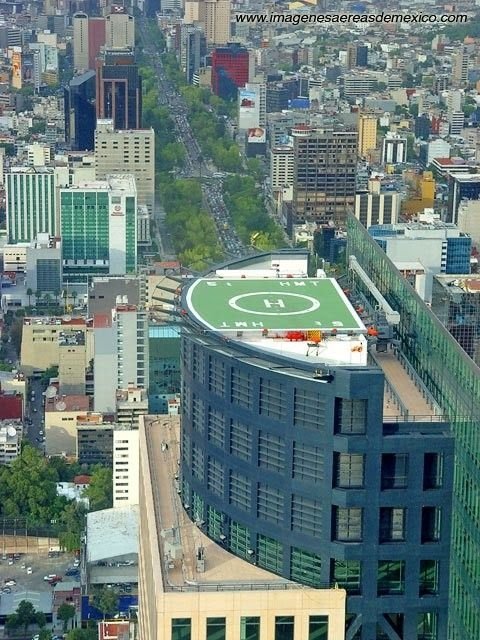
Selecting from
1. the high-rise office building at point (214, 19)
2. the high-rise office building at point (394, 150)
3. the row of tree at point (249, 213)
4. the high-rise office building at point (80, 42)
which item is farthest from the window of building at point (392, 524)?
the high-rise office building at point (80, 42)

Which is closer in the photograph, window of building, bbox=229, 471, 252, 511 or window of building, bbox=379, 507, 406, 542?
window of building, bbox=379, 507, 406, 542

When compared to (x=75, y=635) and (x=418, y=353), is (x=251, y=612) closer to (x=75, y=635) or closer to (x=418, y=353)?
(x=418, y=353)

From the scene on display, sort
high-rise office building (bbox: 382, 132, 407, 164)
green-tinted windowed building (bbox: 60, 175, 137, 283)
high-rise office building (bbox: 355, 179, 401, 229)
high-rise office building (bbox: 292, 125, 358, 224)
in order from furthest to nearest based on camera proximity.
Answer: high-rise office building (bbox: 382, 132, 407, 164)
high-rise office building (bbox: 292, 125, 358, 224)
high-rise office building (bbox: 355, 179, 401, 229)
green-tinted windowed building (bbox: 60, 175, 137, 283)

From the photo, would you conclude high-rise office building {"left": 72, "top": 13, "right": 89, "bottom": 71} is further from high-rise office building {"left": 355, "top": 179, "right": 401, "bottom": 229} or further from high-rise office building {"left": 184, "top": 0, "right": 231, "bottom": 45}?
high-rise office building {"left": 355, "top": 179, "right": 401, "bottom": 229}

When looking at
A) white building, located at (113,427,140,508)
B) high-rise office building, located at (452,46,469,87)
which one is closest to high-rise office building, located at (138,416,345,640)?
white building, located at (113,427,140,508)

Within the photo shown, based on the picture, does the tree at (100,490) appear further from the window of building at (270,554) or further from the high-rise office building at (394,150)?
the high-rise office building at (394,150)
